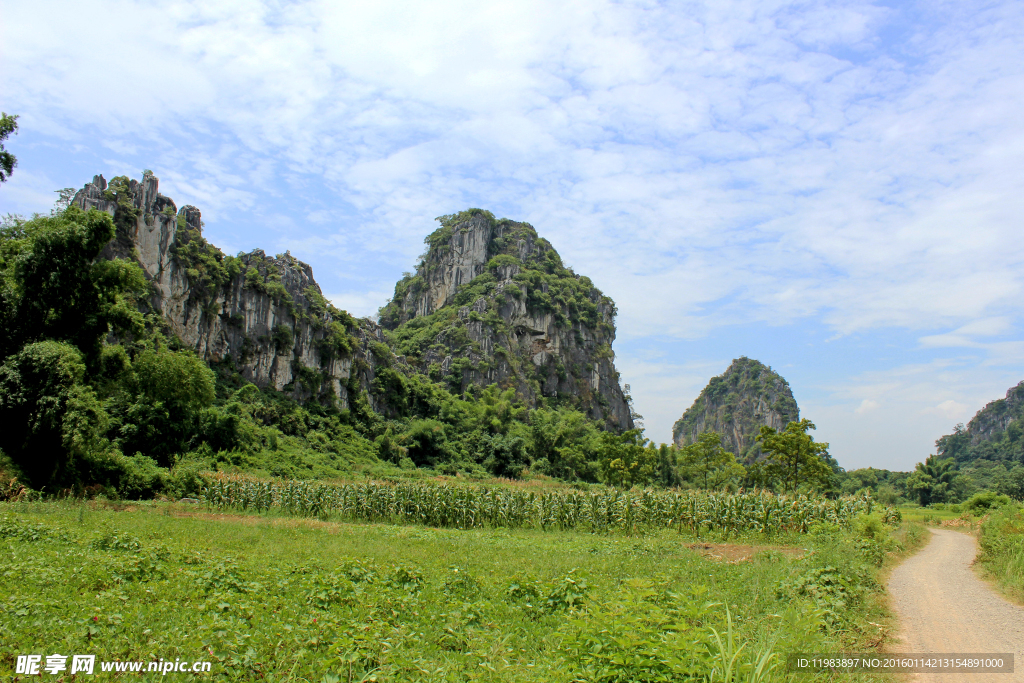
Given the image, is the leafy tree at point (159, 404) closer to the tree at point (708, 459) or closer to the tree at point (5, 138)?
the tree at point (5, 138)

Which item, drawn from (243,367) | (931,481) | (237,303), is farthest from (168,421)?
(931,481)

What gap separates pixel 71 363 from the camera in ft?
55.8

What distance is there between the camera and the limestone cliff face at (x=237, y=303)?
35.9 m

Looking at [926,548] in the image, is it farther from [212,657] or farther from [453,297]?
[453,297]

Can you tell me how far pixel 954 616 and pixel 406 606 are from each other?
Result: 7273mm

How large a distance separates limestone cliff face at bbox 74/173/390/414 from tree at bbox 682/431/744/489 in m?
29.5

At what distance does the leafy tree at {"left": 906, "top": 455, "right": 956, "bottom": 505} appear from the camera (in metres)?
49.9

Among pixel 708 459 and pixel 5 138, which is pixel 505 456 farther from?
pixel 5 138

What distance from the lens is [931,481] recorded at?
5122cm

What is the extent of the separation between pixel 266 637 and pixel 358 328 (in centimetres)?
4926

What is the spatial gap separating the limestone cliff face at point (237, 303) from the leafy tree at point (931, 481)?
166 feet

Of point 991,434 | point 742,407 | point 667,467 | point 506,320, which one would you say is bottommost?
point 667,467

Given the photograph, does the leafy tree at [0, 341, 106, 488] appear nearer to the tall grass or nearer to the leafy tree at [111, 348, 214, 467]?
the leafy tree at [111, 348, 214, 467]

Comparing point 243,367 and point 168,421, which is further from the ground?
point 243,367
